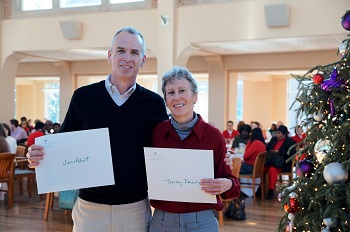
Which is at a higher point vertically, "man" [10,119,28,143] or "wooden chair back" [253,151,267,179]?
"man" [10,119,28,143]

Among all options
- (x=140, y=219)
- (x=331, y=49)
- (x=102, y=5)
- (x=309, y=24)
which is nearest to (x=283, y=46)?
(x=331, y=49)

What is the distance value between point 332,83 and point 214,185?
1281mm

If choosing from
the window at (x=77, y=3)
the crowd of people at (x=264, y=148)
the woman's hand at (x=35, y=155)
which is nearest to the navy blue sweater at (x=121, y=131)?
the woman's hand at (x=35, y=155)

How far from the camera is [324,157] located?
9.87 ft

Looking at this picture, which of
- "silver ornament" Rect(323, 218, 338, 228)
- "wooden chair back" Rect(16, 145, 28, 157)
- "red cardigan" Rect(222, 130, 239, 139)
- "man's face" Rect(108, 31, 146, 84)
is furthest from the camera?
"red cardigan" Rect(222, 130, 239, 139)

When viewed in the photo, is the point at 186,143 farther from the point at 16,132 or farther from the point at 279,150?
the point at 16,132

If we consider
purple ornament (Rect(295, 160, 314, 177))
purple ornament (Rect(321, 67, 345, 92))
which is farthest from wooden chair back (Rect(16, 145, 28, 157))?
purple ornament (Rect(321, 67, 345, 92))

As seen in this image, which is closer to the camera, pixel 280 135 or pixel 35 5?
pixel 280 135

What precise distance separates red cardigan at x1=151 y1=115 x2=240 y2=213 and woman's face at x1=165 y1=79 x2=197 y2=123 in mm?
63

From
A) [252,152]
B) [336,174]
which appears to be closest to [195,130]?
[336,174]

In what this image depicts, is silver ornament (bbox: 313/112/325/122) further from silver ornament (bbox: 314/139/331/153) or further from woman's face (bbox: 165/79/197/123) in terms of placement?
woman's face (bbox: 165/79/197/123)

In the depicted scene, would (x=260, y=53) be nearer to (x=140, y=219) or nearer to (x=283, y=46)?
(x=283, y=46)

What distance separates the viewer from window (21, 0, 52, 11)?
1227 centimetres

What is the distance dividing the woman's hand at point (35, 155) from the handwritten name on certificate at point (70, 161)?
0.06 feet
